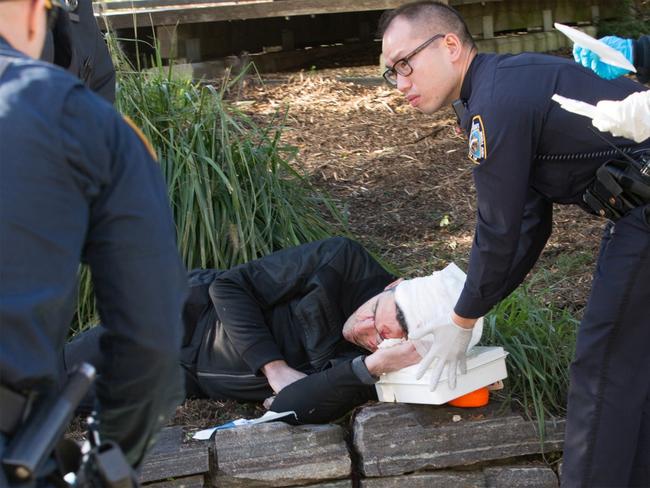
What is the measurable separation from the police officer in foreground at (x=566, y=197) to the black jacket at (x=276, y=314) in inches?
32.3

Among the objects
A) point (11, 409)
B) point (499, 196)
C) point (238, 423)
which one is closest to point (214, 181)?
point (238, 423)

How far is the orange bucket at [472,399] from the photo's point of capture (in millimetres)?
3449

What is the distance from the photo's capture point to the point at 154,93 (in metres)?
4.90

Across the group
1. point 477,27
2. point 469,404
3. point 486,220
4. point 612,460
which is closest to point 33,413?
point 486,220

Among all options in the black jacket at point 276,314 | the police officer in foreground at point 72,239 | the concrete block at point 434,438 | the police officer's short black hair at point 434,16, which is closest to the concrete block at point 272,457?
the concrete block at point 434,438

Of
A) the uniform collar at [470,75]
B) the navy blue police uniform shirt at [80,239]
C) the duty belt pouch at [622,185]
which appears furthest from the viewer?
the uniform collar at [470,75]

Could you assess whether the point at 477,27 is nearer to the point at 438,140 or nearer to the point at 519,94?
the point at 438,140


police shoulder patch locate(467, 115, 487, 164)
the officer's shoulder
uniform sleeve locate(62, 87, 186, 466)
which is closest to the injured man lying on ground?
police shoulder patch locate(467, 115, 487, 164)

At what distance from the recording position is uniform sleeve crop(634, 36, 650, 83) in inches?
120

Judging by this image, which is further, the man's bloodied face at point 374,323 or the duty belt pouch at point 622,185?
the man's bloodied face at point 374,323

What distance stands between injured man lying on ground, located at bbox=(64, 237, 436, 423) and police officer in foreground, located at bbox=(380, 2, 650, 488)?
2.53 feet

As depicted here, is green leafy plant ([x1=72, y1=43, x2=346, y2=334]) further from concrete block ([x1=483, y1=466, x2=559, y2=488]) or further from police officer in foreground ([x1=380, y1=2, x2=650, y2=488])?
police officer in foreground ([x1=380, y1=2, x2=650, y2=488])

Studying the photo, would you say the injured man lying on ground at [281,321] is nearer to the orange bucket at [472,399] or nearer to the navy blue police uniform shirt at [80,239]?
the orange bucket at [472,399]

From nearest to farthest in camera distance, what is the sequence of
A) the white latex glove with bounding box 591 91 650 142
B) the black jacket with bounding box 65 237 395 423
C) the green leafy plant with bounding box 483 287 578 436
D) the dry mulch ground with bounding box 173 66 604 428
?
the white latex glove with bounding box 591 91 650 142
the green leafy plant with bounding box 483 287 578 436
the black jacket with bounding box 65 237 395 423
the dry mulch ground with bounding box 173 66 604 428
